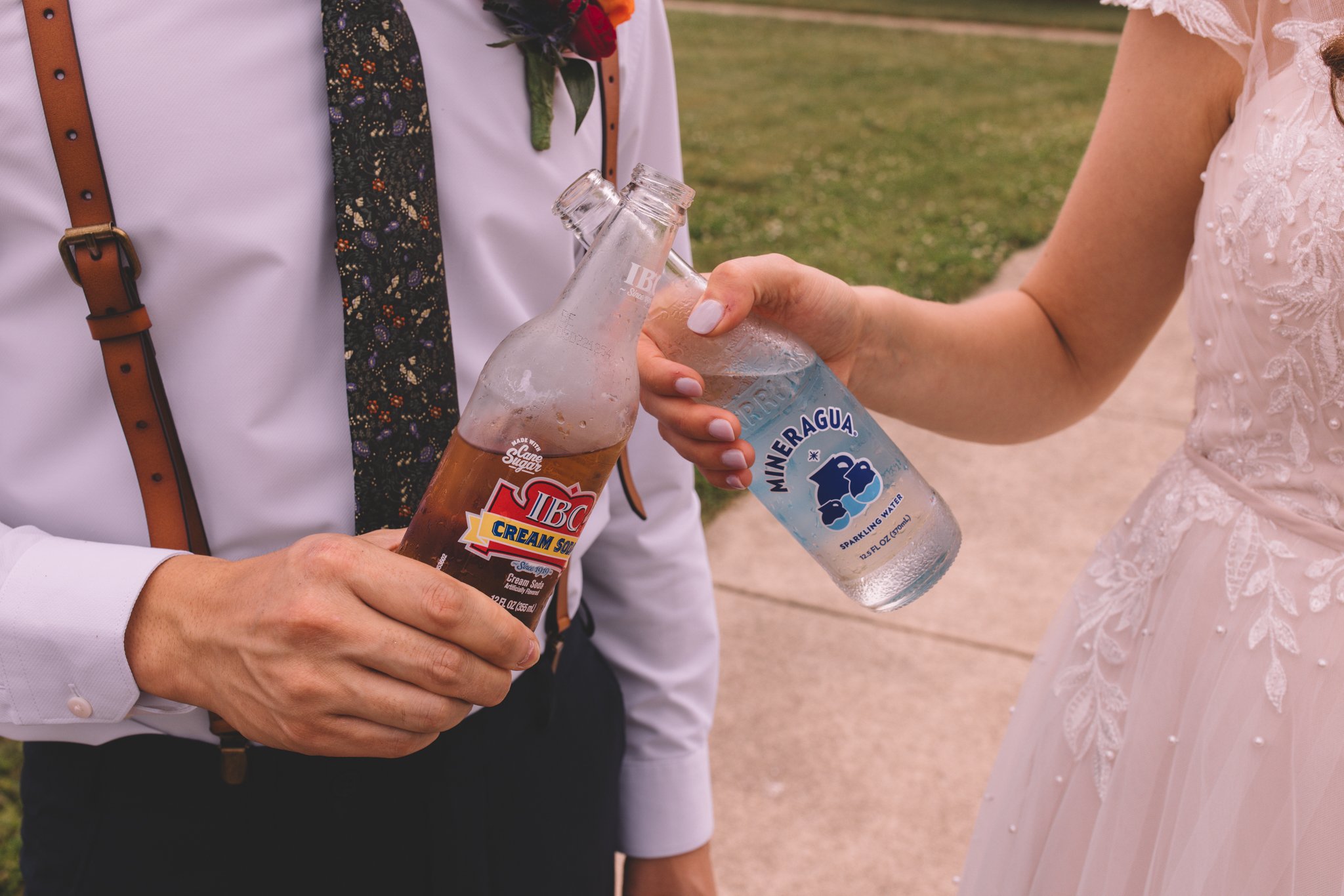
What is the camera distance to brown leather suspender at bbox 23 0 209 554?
3.67 feet

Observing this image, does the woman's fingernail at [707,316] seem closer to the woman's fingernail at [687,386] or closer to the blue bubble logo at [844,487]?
the woman's fingernail at [687,386]

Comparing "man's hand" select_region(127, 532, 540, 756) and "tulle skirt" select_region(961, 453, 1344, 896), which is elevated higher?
"man's hand" select_region(127, 532, 540, 756)

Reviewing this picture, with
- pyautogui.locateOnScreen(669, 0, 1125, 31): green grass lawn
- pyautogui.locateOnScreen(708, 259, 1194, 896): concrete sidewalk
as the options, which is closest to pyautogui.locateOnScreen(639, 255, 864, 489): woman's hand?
pyautogui.locateOnScreen(708, 259, 1194, 896): concrete sidewalk

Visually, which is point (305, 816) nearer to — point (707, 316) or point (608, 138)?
point (707, 316)

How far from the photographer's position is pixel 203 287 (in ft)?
4.00

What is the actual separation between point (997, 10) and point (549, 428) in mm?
20403

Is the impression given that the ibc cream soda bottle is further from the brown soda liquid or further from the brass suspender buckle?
the brass suspender buckle

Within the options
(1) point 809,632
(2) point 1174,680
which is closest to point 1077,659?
(2) point 1174,680

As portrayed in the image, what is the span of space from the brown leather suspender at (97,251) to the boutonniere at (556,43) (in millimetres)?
463

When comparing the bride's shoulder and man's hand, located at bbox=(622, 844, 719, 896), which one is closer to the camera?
the bride's shoulder

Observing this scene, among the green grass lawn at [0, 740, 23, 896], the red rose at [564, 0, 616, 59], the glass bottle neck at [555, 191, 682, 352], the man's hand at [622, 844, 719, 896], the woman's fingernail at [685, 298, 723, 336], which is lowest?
the green grass lawn at [0, 740, 23, 896]

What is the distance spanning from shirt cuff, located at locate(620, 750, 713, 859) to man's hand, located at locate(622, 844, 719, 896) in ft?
0.05

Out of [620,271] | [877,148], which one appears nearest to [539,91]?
[620,271]

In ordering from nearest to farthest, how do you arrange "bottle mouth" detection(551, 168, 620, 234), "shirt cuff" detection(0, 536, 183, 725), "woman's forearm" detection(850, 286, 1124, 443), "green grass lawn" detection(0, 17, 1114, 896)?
"shirt cuff" detection(0, 536, 183, 725)
"bottle mouth" detection(551, 168, 620, 234)
"woman's forearm" detection(850, 286, 1124, 443)
"green grass lawn" detection(0, 17, 1114, 896)
